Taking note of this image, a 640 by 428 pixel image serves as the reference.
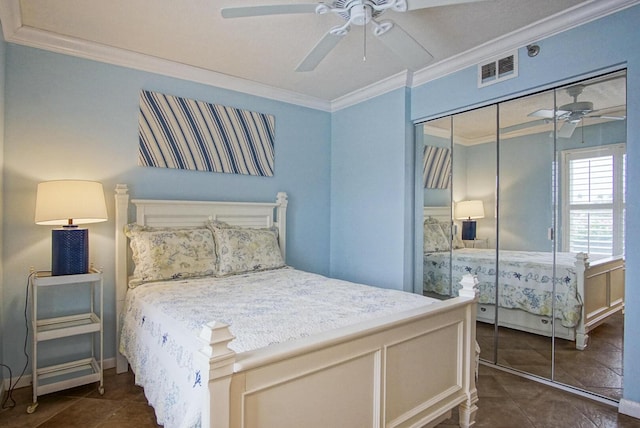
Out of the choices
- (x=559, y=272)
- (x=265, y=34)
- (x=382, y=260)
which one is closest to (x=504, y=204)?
(x=559, y=272)

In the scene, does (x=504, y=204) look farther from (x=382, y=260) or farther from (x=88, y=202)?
(x=88, y=202)

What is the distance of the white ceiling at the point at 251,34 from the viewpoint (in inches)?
89.4

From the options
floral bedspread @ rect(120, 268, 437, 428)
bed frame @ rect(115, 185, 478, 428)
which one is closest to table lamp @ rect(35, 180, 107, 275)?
floral bedspread @ rect(120, 268, 437, 428)

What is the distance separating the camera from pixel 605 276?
92.4 inches

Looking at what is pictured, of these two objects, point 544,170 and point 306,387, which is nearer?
point 306,387

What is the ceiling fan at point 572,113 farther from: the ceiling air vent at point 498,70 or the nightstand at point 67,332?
the nightstand at point 67,332

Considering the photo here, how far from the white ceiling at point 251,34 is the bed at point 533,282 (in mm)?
1413

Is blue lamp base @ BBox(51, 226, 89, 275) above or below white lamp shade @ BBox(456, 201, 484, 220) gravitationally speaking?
below

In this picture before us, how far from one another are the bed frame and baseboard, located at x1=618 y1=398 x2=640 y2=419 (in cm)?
93

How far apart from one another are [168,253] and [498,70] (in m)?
2.85

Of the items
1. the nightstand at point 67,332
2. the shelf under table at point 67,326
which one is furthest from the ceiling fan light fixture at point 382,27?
the shelf under table at point 67,326

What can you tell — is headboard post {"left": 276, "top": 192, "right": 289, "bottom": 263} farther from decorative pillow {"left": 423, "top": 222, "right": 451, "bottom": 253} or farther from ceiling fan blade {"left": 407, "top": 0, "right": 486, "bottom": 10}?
ceiling fan blade {"left": 407, "top": 0, "right": 486, "bottom": 10}

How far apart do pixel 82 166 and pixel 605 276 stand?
3.73 m

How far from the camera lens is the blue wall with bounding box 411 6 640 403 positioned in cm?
213
